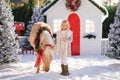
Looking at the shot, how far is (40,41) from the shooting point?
38.1 ft

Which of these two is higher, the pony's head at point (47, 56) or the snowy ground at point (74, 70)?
the pony's head at point (47, 56)

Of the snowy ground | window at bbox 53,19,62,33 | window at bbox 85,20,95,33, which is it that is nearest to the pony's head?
the snowy ground

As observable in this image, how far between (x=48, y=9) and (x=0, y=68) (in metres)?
5.25

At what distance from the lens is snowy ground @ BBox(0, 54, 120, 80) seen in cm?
1156

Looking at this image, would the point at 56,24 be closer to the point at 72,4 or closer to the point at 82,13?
the point at 72,4

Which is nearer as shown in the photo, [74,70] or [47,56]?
[47,56]

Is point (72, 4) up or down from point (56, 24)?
up

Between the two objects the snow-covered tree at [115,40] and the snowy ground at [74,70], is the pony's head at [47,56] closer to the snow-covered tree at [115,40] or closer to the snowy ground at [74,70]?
the snowy ground at [74,70]

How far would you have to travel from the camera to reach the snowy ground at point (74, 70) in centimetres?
1156

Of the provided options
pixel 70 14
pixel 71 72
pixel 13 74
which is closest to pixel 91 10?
pixel 70 14

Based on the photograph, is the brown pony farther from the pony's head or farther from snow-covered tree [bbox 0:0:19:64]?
snow-covered tree [bbox 0:0:19:64]

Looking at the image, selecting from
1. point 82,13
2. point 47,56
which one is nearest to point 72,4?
point 82,13

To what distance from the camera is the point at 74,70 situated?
1294 cm

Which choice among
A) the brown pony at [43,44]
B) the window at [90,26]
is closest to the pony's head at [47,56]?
the brown pony at [43,44]
